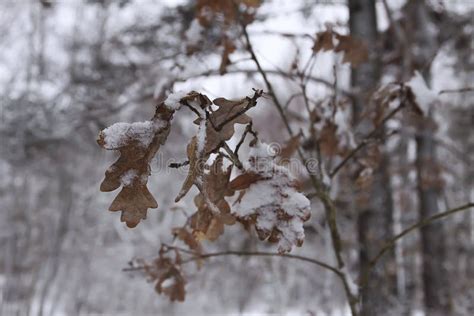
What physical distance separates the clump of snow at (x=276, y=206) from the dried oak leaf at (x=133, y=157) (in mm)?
183

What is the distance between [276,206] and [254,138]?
15 centimetres

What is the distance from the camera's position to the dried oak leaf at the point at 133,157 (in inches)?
26.8

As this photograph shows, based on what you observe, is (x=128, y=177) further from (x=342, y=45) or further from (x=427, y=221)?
(x=342, y=45)

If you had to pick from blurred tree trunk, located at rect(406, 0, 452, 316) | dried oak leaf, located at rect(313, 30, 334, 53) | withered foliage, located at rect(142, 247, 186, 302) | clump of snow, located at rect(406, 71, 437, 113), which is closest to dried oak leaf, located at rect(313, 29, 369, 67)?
dried oak leaf, located at rect(313, 30, 334, 53)

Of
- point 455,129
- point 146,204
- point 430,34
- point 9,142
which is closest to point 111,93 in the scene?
point 9,142

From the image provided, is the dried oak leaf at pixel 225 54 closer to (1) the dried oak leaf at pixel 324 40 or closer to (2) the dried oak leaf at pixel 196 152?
(1) the dried oak leaf at pixel 324 40

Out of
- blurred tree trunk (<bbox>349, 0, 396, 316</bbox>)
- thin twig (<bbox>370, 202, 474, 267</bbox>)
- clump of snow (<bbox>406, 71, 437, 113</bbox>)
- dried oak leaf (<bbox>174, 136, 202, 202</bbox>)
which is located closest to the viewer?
dried oak leaf (<bbox>174, 136, 202, 202</bbox>)

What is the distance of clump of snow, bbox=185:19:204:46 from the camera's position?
181cm

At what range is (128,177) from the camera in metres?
0.72

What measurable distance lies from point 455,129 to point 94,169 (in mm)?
8917

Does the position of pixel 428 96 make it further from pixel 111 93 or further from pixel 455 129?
pixel 455 129

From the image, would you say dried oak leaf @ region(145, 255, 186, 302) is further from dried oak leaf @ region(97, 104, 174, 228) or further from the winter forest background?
dried oak leaf @ region(97, 104, 174, 228)

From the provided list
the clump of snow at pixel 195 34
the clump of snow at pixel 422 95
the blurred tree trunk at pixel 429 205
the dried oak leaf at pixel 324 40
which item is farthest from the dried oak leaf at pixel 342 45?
the blurred tree trunk at pixel 429 205

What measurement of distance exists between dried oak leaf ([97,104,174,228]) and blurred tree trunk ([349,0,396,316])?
202 centimetres
